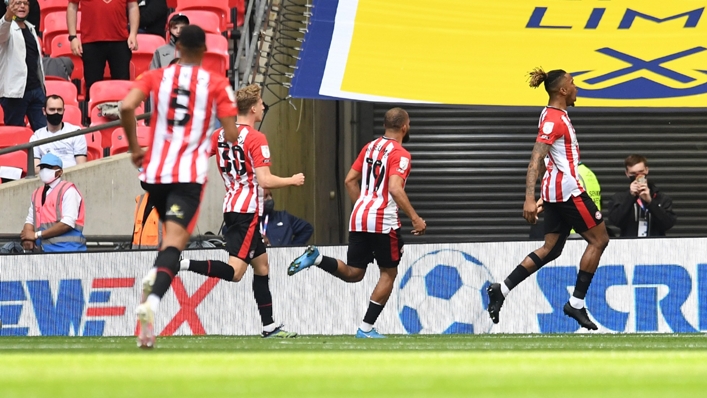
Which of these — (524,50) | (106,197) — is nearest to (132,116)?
(524,50)

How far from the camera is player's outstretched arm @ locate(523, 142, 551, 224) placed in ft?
30.5

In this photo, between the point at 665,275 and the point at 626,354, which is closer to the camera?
the point at 626,354

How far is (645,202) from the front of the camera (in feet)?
39.6

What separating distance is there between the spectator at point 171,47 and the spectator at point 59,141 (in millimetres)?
1134

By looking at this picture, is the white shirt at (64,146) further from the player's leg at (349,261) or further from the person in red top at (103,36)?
the player's leg at (349,261)

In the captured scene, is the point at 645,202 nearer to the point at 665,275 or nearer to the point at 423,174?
the point at 665,275

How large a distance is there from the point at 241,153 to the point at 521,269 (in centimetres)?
235

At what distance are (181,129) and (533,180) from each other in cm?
320

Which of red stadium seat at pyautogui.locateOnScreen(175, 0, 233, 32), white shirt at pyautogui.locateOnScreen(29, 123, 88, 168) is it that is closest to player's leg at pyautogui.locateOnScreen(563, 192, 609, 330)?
white shirt at pyautogui.locateOnScreen(29, 123, 88, 168)

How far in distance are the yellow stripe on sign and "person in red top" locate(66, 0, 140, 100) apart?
13.8 feet

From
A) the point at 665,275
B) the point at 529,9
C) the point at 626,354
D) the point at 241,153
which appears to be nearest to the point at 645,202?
the point at 665,275

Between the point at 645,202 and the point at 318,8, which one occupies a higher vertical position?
the point at 318,8

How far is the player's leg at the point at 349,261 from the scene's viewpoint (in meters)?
9.69

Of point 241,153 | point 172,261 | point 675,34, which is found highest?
point 675,34
